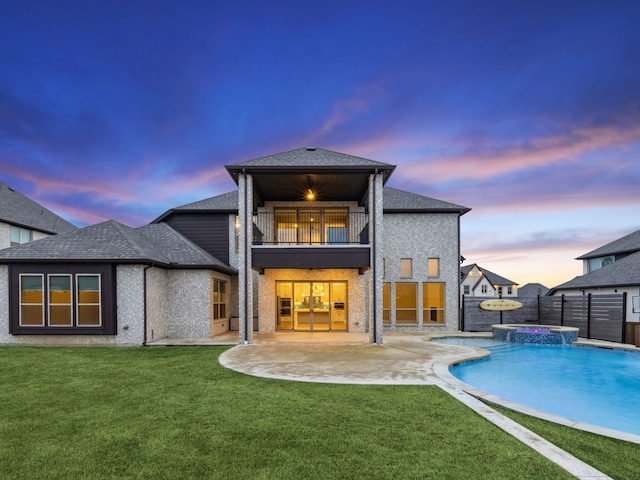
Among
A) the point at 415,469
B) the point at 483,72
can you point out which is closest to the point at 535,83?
the point at 483,72

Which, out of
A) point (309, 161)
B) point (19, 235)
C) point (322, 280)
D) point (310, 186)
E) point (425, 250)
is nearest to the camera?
point (309, 161)

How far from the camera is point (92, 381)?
7129 mm

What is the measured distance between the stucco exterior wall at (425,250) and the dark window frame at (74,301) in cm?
1164

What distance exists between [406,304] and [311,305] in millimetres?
4849

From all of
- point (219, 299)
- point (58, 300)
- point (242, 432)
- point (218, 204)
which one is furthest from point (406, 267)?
point (58, 300)

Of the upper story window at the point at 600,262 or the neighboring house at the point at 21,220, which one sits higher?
the neighboring house at the point at 21,220

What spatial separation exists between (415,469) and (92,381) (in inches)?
270

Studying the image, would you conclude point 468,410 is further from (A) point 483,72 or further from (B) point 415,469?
(A) point 483,72

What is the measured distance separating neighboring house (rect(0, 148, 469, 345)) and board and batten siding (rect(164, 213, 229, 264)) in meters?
0.05

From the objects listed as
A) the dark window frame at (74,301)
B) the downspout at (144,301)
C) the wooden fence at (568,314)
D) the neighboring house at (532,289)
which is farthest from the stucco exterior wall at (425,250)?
the neighboring house at (532,289)

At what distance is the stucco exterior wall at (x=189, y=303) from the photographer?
13734 millimetres

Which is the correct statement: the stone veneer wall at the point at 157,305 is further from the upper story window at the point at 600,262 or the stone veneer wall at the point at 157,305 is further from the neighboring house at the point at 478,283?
the neighboring house at the point at 478,283

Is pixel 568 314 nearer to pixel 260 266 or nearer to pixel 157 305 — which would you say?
pixel 260 266

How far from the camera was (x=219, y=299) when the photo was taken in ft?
50.6
